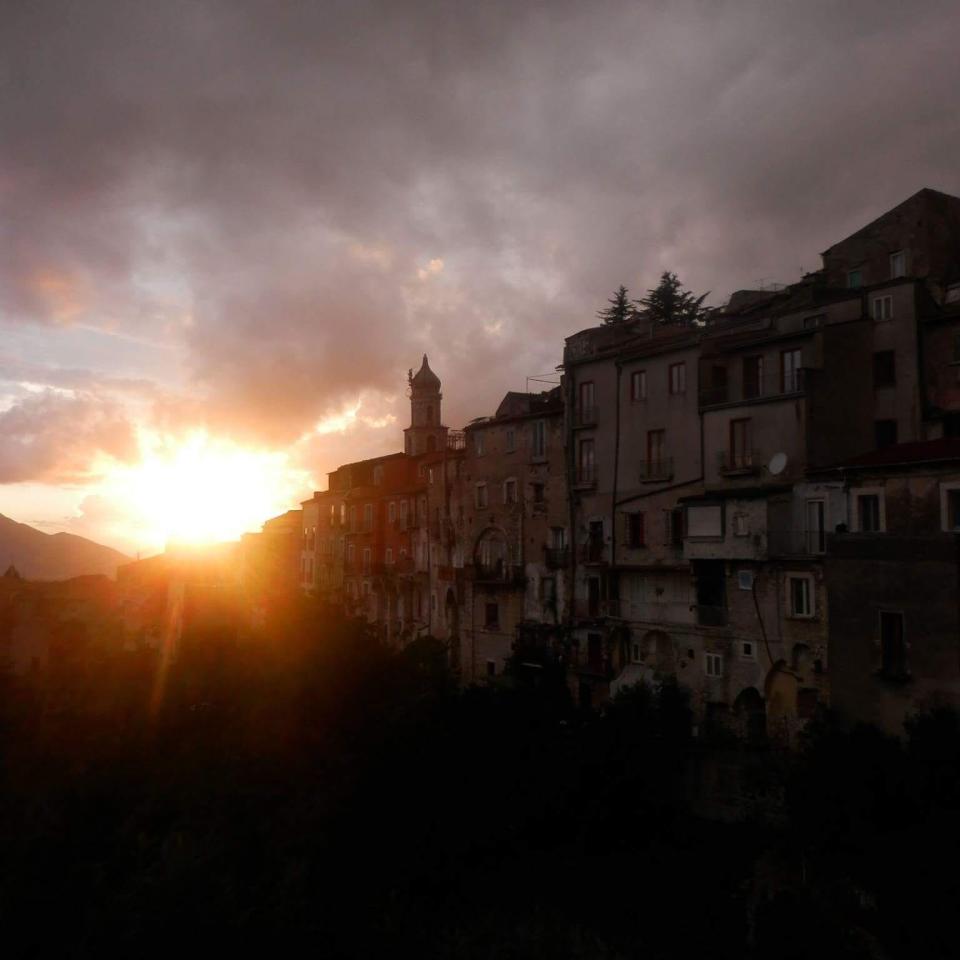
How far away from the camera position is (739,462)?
3462cm

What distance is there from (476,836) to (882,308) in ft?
83.7

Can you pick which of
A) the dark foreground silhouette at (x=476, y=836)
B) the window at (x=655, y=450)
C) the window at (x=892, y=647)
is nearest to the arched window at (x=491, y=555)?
the dark foreground silhouette at (x=476, y=836)

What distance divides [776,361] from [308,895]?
1041 inches

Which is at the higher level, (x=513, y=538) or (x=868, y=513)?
(x=513, y=538)

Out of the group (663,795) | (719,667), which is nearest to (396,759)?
(663,795)

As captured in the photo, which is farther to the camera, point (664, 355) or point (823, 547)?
point (664, 355)

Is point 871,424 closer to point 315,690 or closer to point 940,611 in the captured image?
point 940,611

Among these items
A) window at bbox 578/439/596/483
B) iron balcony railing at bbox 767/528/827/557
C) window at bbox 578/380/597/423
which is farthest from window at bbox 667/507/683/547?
window at bbox 578/380/597/423

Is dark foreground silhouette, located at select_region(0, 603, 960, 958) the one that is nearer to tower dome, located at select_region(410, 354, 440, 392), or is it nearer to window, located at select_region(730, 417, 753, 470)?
window, located at select_region(730, 417, 753, 470)

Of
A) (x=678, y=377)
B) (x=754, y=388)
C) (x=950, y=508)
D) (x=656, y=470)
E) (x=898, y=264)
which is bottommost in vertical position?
(x=950, y=508)

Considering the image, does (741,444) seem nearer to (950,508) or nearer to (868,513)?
(868,513)

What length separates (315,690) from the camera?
46750 mm

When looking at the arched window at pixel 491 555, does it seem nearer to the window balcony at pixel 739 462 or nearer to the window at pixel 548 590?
the window at pixel 548 590

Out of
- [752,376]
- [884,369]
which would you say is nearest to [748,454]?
[752,376]
